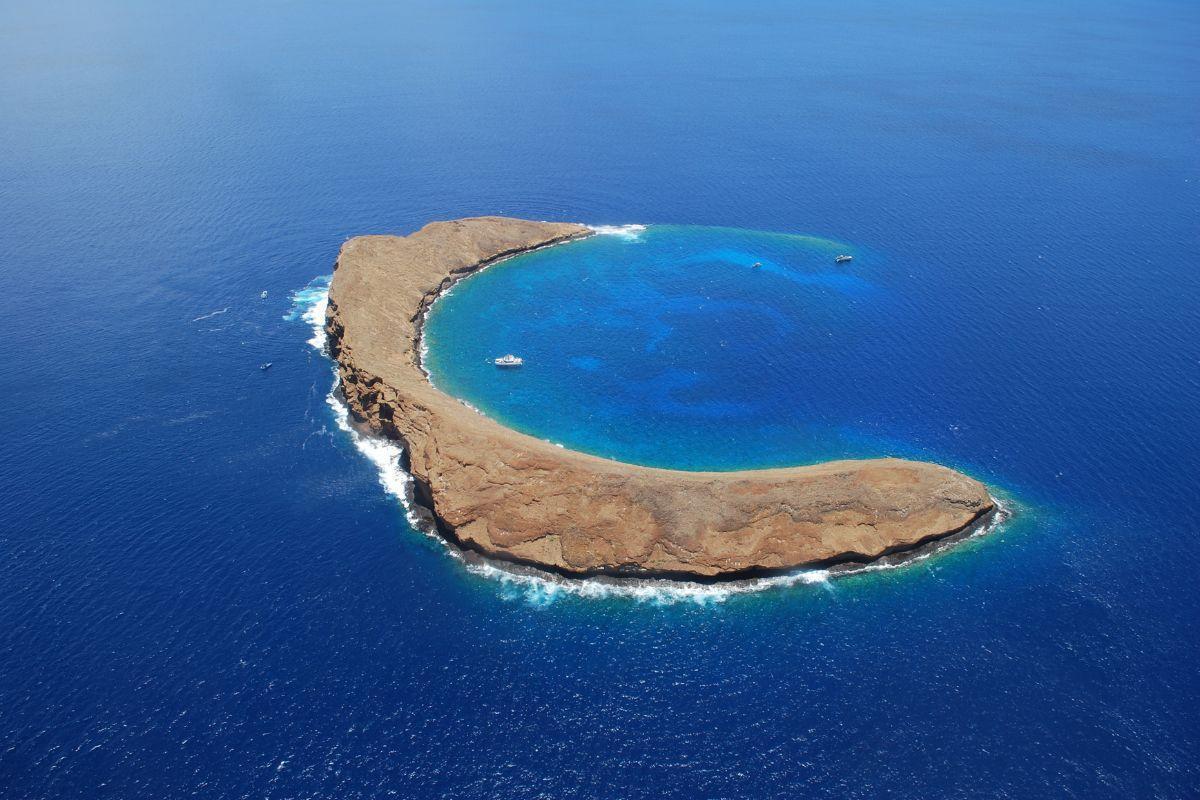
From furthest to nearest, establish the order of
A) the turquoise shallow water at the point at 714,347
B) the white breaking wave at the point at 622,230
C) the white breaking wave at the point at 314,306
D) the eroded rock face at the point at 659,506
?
the white breaking wave at the point at 622,230 < the white breaking wave at the point at 314,306 < the turquoise shallow water at the point at 714,347 < the eroded rock face at the point at 659,506

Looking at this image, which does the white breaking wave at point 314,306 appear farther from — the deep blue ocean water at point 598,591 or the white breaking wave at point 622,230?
the white breaking wave at point 622,230

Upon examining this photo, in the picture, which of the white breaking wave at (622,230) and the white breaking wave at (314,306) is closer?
the white breaking wave at (314,306)

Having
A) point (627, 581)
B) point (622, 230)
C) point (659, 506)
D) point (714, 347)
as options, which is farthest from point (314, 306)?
point (627, 581)

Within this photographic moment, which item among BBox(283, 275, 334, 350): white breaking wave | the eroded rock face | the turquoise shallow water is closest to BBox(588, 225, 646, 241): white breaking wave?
the turquoise shallow water

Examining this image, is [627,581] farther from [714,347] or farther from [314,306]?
[314,306]

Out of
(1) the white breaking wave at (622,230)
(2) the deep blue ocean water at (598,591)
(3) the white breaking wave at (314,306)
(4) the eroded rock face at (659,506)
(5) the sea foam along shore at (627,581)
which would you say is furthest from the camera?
(1) the white breaking wave at (622,230)

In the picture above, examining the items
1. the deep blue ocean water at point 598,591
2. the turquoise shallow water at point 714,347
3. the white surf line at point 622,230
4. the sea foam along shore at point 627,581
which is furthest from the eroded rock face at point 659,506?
the white surf line at point 622,230

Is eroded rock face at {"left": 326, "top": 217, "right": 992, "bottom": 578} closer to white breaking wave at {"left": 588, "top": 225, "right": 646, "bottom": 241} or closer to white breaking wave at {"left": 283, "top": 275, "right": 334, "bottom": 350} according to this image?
white breaking wave at {"left": 283, "top": 275, "right": 334, "bottom": 350}

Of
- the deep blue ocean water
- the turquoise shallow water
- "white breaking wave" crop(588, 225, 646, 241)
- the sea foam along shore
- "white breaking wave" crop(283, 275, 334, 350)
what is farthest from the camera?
"white breaking wave" crop(588, 225, 646, 241)
